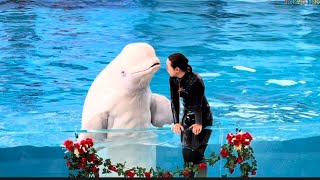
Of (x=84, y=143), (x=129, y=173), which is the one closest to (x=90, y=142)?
(x=84, y=143)

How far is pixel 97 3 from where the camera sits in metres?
17.8

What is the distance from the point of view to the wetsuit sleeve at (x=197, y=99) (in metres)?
5.22

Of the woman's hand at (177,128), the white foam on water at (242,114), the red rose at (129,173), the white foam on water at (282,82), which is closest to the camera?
the red rose at (129,173)

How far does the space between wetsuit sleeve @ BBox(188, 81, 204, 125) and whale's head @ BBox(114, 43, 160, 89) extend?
37 centimetres

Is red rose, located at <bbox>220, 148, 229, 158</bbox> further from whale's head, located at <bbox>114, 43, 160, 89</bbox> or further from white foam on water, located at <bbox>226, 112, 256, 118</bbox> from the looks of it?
white foam on water, located at <bbox>226, 112, 256, 118</bbox>

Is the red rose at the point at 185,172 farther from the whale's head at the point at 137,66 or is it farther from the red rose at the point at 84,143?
the whale's head at the point at 137,66

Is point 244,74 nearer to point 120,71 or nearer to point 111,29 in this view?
point 111,29

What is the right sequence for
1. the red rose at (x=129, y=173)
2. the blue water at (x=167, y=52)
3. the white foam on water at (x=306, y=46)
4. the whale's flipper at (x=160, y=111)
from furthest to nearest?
the white foam on water at (x=306, y=46) < the blue water at (x=167, y=52) < the whale's flipper at (x=160, y=111) < the red rose at (x=129, y=173)

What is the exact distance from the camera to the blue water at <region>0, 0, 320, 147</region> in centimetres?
1059

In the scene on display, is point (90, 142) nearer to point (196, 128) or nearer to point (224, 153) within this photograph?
point (196, 128)

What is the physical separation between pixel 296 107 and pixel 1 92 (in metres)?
4.42

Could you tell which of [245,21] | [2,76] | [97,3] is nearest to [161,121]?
[2,76]

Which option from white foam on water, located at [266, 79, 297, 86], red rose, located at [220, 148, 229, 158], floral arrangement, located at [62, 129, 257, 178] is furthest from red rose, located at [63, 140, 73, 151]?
white foam on water, located at [266, 79, 297, 86]

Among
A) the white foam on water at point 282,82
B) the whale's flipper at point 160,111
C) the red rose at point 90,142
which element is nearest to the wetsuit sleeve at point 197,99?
the whale's flipper at point 160,111
